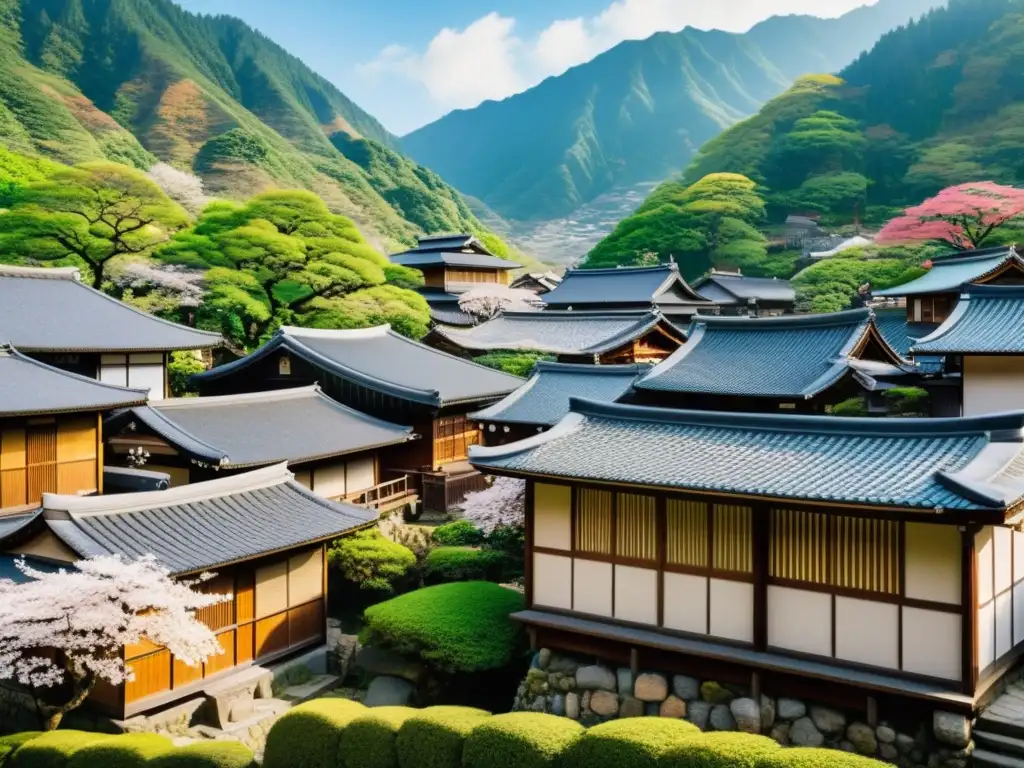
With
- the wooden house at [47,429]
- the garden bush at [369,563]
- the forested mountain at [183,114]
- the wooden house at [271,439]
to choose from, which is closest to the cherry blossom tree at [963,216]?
the wooden house at [271,439]

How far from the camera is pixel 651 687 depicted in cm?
1238

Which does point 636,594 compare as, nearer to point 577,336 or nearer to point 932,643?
point 932,643

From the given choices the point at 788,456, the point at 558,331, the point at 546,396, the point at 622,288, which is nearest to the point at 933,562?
the point at 788,456

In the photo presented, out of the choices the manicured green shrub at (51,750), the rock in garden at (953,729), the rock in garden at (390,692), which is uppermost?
the rock in garden at (953,729)

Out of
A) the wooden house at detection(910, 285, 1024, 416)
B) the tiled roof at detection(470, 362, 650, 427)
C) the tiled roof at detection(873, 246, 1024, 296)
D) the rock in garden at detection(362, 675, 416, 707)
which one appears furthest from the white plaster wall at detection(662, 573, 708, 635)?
the tiled roof at detection(873, 246, 1024, 296)

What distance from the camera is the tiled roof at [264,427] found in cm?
2073

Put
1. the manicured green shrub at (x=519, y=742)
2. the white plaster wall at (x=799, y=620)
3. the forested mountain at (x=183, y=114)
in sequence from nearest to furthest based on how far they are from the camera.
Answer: the manicured green shrub at (x=519, y=742) < the white plaster wall at (x=799, y=620) < the forested mountain at (x=183, y=114)

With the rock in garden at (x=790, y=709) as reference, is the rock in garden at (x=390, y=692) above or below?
below

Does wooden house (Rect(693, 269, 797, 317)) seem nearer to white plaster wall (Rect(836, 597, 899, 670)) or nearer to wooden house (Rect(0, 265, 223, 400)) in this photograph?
wooden house (Rect(0, 265, 223, 400))

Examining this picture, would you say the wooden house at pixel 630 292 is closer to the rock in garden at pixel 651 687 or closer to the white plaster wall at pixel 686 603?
the white plaster wall at pixel 686 603

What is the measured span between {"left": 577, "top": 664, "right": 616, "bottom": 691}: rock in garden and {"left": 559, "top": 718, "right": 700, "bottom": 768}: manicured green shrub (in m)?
3.71

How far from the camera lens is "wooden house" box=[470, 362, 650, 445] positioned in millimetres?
23828

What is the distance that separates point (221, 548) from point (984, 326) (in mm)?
18449

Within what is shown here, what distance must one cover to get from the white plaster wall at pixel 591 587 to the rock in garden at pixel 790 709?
285 centimetres
